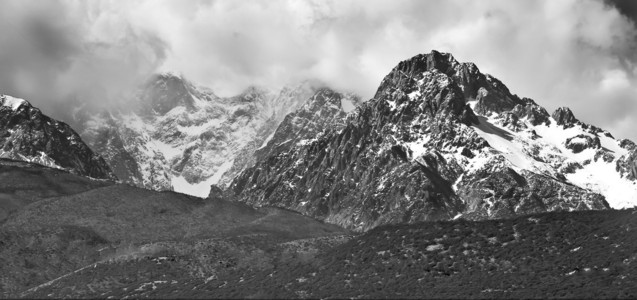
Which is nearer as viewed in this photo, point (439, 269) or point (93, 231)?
point (439, 269)

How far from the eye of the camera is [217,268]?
10100cm

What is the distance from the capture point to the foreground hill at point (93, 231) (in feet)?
440

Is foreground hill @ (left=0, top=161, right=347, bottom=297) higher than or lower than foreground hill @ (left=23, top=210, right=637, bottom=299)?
→ higher

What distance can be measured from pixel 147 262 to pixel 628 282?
56110 millimetres

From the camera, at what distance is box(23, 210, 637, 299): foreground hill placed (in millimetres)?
74875

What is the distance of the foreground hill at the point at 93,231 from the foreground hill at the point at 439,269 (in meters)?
17.6

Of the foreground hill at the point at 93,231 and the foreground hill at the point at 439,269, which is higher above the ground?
the foreground hill at the point at 93,231

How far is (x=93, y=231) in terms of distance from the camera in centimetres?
16862

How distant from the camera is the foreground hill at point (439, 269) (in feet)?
246

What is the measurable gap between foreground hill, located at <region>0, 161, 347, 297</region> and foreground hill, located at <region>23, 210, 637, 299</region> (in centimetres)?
1763

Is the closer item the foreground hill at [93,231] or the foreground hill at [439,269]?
the foreground hill at [439,269]

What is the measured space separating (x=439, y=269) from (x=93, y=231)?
10395cm

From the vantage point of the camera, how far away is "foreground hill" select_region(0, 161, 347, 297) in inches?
5281

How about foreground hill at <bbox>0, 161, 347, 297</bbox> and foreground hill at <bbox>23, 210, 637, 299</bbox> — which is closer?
foreground hill at <bbox>23, 210, 637, 299</bbox>
